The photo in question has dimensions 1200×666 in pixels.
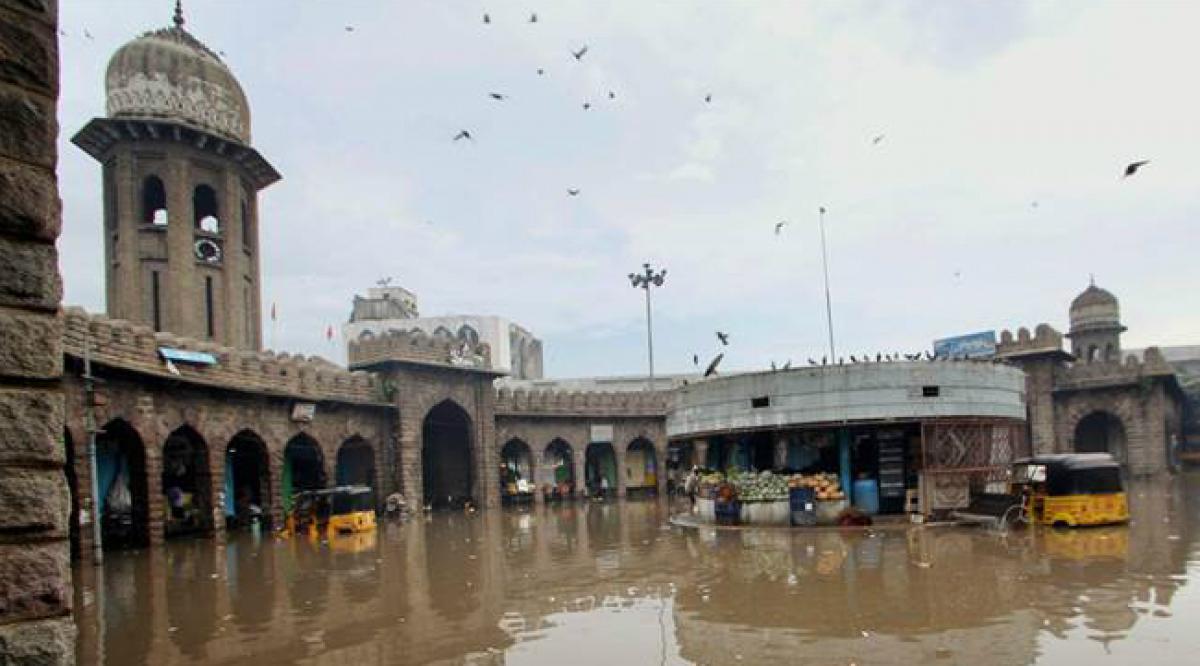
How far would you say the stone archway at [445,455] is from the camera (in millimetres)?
37250

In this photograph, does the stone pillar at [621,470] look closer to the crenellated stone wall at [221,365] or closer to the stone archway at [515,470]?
the stone archway at [515,470]

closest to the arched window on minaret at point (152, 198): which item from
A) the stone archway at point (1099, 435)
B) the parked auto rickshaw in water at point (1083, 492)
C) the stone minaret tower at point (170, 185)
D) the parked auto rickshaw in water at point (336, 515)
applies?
the stone minaret tower at point (170, 185)

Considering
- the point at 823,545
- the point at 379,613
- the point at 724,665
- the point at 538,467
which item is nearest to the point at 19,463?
the point at 724,665

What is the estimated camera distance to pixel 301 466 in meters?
31.2

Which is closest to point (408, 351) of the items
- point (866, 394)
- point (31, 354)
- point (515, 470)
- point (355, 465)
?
point (355, 465)

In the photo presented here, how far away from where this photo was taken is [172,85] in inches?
1208

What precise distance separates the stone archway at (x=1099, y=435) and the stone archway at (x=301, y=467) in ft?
118

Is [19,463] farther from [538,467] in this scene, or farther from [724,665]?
[538,467]

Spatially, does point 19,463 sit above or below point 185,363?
below

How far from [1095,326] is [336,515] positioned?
40.6 metres

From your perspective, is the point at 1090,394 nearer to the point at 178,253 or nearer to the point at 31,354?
the point at 178,253

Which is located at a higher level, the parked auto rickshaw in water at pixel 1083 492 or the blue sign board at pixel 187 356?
the blue sign board at pixel 187 356

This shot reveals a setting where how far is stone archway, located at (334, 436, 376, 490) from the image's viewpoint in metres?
32.0

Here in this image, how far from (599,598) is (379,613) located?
10.2 feet
